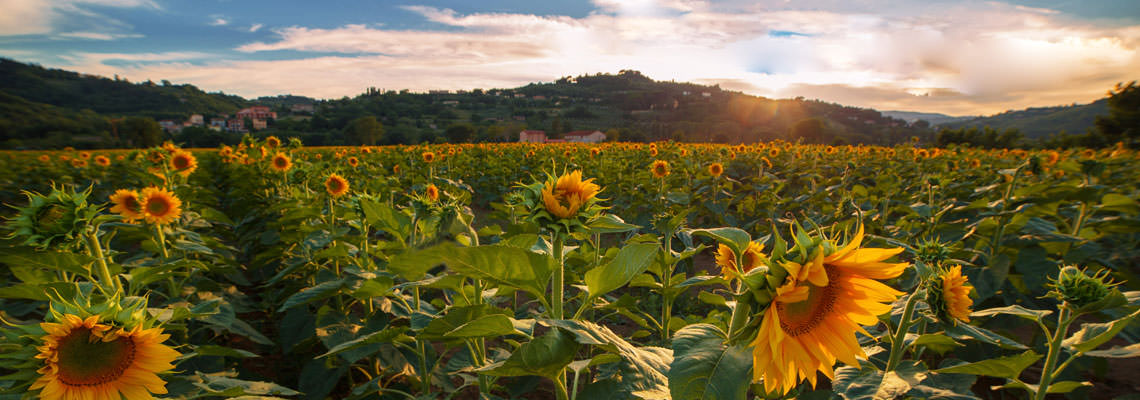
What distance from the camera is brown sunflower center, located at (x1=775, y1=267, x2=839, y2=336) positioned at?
1078 millimetres

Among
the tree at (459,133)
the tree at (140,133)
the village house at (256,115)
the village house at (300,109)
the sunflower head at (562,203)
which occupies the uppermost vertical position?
the village house at (300,109)

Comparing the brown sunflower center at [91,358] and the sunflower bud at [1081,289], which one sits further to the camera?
the sunflower bud at [1081,289]

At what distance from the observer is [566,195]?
50.2 inches

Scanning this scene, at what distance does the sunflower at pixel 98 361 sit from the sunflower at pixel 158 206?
2460 mm

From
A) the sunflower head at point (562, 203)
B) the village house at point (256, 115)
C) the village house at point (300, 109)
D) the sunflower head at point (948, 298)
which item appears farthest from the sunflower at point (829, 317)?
→ the village house at point (300, 109)

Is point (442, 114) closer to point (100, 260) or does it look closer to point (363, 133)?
point (363, 133)

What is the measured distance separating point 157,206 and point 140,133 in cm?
4319

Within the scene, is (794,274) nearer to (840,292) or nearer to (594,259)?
(840,292)

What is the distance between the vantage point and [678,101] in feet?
349

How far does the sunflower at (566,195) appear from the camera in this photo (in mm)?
1231

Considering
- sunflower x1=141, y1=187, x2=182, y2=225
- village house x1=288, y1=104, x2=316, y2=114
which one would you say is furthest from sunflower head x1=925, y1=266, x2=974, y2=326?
village house x1=288, y1=104, x2=316, y2=114

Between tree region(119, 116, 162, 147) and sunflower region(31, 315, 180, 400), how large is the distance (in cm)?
4080

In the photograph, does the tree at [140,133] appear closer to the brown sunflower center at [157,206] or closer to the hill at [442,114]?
the hill at [442,114]

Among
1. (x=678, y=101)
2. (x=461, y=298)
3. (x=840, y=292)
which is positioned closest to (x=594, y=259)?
(x=461, y=298)
